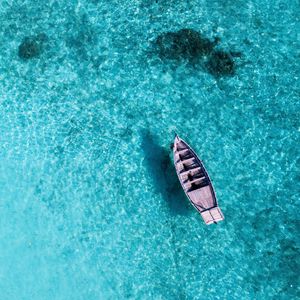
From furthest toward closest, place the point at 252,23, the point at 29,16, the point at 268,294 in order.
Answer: the point at 29,16 < the point at 252,23 < the point at 268,294

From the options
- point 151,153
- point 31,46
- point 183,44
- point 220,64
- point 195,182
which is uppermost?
point 31,46

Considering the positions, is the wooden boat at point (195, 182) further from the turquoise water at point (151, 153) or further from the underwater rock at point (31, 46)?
the underwater rock at point (31, 46)

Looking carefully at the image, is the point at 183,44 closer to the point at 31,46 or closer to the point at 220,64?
the point at 220,64

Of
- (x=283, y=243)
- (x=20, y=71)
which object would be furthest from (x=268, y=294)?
(x=20, y=71)

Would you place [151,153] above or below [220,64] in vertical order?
below

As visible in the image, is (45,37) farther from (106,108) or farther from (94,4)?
(106,108)

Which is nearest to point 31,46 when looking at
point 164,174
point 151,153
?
point 151,153

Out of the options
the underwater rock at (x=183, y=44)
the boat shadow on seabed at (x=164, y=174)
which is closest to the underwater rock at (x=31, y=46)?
the underwater rock at (x=183, y=44)
